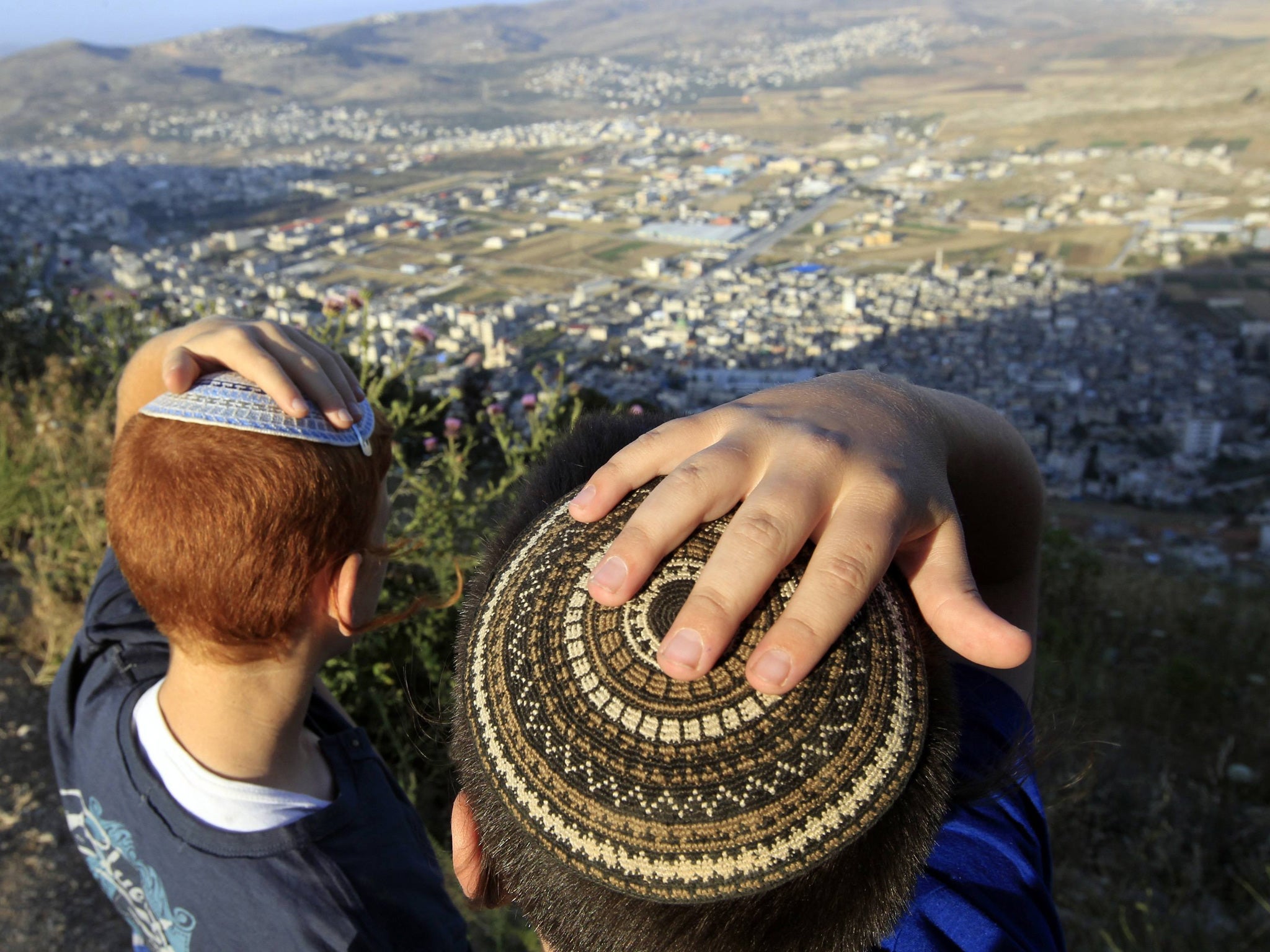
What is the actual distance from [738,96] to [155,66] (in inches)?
1330

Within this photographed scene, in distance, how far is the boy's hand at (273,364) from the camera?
1.50 meters

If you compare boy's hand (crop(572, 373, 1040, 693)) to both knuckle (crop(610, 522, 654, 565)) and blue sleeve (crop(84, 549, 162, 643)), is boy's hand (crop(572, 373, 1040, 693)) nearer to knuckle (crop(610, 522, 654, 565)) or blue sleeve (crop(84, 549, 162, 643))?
knuckle (crop(610, 522, 654, 565))

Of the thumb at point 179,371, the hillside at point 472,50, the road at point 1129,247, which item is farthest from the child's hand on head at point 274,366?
the hillside at point 472,50

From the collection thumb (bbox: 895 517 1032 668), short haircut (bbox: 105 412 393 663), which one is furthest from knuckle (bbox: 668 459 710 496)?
short haircut (bbox: 105 412 393 663)

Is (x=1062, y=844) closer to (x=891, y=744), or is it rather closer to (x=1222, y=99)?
(x=891, y=744)

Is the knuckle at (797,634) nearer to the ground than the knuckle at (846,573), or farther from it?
nearer to the ground

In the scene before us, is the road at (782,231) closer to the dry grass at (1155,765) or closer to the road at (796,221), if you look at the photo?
the road at (796,221)

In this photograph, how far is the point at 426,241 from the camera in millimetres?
18906

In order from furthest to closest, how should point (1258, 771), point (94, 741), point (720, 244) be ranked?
1. point (720, 244)
2. point (1258, 771)
3. point (94, 741)

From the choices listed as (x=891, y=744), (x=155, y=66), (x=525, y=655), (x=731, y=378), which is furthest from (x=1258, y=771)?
(x=155, y=66)

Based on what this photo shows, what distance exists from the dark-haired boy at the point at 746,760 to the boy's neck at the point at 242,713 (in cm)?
68

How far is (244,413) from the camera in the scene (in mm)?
1435

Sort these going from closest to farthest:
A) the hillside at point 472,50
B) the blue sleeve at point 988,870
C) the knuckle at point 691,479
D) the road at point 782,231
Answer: the knuckle at point 691,479
the blue sleeve at point 988,870
the road at point 782,231
the hillside at point 472,50

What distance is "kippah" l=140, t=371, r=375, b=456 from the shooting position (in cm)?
142
